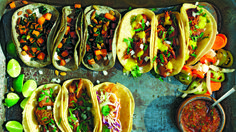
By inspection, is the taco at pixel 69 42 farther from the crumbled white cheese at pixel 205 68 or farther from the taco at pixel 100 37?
the crumbled white cheese at pixel 205 68

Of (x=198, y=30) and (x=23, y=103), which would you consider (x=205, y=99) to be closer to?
(x=198, y=30)

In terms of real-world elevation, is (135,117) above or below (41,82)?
below

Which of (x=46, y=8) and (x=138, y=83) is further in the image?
(x=138, y=83)

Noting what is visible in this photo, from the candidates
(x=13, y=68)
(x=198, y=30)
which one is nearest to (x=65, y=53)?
(x=13, y=68)

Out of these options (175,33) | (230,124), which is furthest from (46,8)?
(230,124)

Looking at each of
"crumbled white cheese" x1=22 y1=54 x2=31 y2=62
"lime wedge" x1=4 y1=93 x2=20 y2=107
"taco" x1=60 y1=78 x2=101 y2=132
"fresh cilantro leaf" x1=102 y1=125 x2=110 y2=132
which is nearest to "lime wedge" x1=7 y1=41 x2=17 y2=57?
"crumbled white cheese" x1=22 y1=54 x2=31 y2=62

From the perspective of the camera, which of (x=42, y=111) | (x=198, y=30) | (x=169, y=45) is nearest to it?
(x=42, y=111)

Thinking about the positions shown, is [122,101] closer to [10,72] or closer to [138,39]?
[138,39]

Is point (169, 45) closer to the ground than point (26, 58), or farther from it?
farther from it
